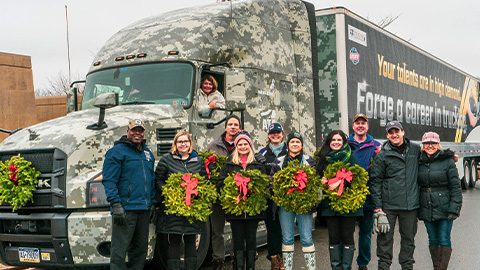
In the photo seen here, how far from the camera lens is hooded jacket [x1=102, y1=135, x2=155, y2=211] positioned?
→ 600 cm

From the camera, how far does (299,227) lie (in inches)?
261

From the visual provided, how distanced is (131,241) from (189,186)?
0.83 metres

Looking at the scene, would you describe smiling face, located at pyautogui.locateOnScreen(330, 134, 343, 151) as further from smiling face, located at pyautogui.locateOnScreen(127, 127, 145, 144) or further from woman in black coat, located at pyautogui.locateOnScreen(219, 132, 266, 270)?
smiling face, located at pyautogui.locateOnScreen(127, 127, 145, 144)

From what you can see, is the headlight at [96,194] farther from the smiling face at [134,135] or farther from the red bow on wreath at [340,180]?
the red bow on wreath at [340,180]

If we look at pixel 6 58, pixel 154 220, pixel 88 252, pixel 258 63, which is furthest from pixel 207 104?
pixel 6 58

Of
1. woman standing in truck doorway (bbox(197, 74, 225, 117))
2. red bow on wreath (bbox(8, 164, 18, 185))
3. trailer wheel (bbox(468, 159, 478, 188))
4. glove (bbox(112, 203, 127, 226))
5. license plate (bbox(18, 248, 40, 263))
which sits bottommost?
trailer wheel (bbox(468, 159, 478, 188))

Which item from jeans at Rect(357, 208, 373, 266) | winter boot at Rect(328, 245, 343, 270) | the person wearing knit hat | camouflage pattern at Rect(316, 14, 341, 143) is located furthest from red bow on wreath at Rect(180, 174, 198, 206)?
camouflage pattern at Rect(316, 14, 341, 143)

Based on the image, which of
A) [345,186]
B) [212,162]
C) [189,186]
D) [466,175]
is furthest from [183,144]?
[466,175]

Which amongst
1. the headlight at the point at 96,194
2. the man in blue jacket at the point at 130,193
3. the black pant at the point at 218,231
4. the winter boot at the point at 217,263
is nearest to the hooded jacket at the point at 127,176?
the man in blue jacket at the point at 130,193

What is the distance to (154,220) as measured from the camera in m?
6.57

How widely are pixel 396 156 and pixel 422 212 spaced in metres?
0.70

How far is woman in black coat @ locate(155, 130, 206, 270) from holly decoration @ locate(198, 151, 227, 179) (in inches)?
9.7

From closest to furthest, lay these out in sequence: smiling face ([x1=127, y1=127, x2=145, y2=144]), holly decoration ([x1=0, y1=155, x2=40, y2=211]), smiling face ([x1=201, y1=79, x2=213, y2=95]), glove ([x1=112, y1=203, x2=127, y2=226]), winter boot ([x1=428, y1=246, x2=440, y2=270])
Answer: glove ([x1=112, y1=203, x2=127, y2=226]) < smiling face ([x1=127, y1=127, x2=145, y2=144]) < holly decoration ([x1=0, y1=155, x2=40, y2=211]) < winter boot ([x1=428, y1=246, x2=440, y2=270]) < smiling face ([x1=201, y1=79, x2=213, y2=95])

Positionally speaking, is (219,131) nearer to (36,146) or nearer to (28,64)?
(36,146)
